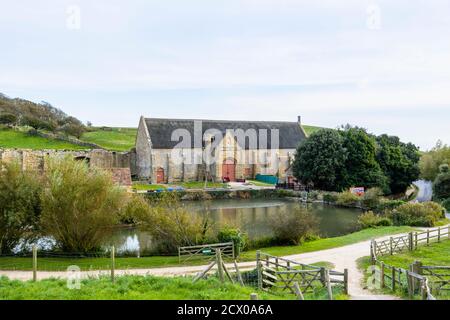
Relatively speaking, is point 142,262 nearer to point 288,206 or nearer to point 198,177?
point 288,206

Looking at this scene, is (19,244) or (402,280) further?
(19,244)

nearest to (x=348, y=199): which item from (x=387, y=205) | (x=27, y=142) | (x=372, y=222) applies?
(x=387, y=205)

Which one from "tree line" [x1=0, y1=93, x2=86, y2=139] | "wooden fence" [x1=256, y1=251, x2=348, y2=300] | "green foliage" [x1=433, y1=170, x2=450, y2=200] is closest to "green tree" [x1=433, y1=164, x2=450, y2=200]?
"green foliage" [x1=433, y1=170, x2=450, y2=200]

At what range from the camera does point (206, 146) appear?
6600 centimetres

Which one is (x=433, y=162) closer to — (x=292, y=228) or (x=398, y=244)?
(x=398, y=244)

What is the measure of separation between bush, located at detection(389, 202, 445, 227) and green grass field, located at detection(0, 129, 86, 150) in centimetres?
4743

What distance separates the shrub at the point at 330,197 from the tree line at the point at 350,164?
11.2 feet

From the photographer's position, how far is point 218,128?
68812 mm

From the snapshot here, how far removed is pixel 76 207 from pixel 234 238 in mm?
7703

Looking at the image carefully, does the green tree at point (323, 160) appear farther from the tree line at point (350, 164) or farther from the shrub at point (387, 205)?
the shrub at point (387, 205)

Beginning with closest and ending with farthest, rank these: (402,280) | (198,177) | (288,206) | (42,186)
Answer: (402,280)
(42,186)
(288,206)
(198,177)

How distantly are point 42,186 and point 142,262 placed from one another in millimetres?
6552

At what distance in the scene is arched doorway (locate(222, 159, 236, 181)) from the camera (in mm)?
66500
